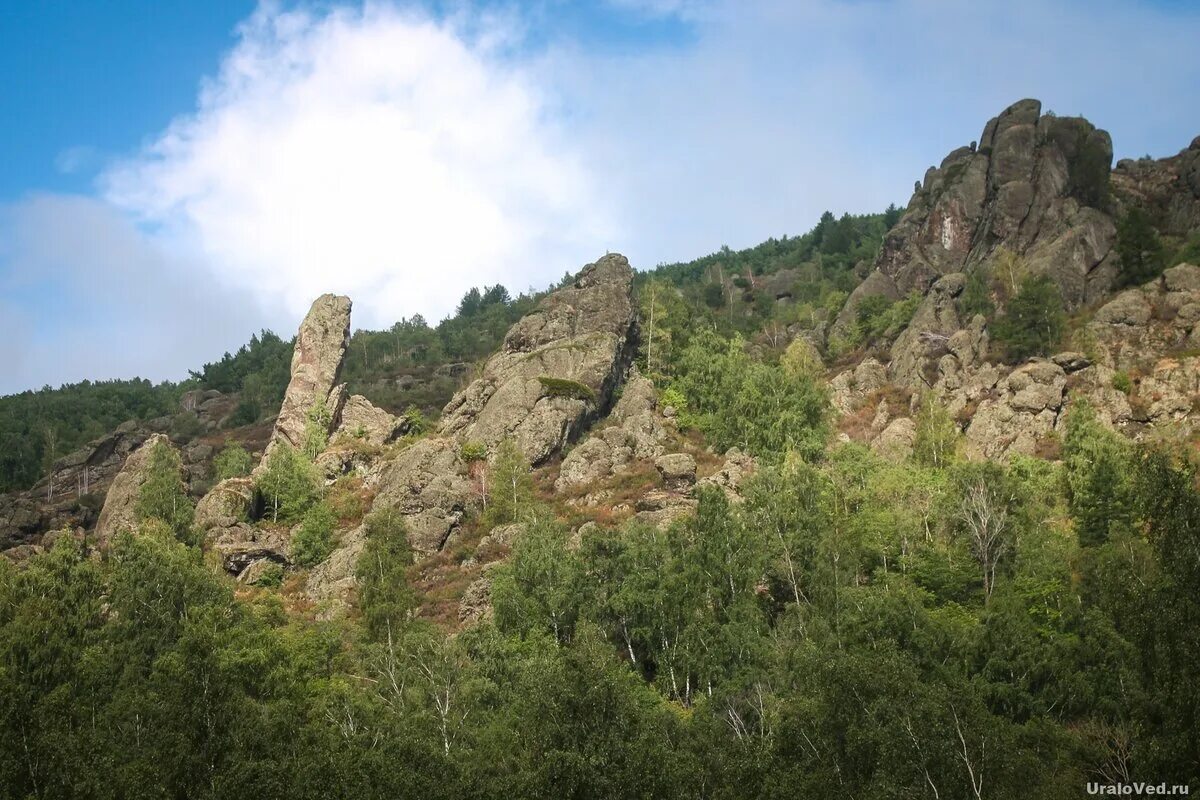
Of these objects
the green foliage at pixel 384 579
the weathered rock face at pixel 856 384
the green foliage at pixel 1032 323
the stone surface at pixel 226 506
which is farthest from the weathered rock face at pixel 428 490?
the green foliage at pixel 1032 323

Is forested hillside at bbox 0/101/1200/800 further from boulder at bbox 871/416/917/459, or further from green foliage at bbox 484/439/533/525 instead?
boulder at bbox 871/416/917/459

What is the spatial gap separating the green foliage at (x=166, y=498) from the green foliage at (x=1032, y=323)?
8093 cm

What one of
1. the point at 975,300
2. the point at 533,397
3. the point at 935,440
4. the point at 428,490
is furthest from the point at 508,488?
the point at 975,300

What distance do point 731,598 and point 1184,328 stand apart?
64737mm

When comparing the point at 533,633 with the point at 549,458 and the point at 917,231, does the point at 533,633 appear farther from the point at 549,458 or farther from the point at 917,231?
the point at 917,231

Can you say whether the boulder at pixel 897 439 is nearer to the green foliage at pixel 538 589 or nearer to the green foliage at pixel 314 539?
the green foliage at pixel 538 589

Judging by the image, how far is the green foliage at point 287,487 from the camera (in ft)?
288

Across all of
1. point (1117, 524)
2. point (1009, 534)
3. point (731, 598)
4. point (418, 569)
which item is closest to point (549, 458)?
point (418, 569)

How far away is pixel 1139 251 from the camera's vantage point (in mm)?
107750

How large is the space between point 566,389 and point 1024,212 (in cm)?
6369

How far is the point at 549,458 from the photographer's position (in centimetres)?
9106

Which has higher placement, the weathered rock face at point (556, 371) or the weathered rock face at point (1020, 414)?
the weathered rock face at point (556, 371)

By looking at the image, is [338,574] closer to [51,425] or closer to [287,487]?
[287,487]

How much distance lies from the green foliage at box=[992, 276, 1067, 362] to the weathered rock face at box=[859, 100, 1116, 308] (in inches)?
381
